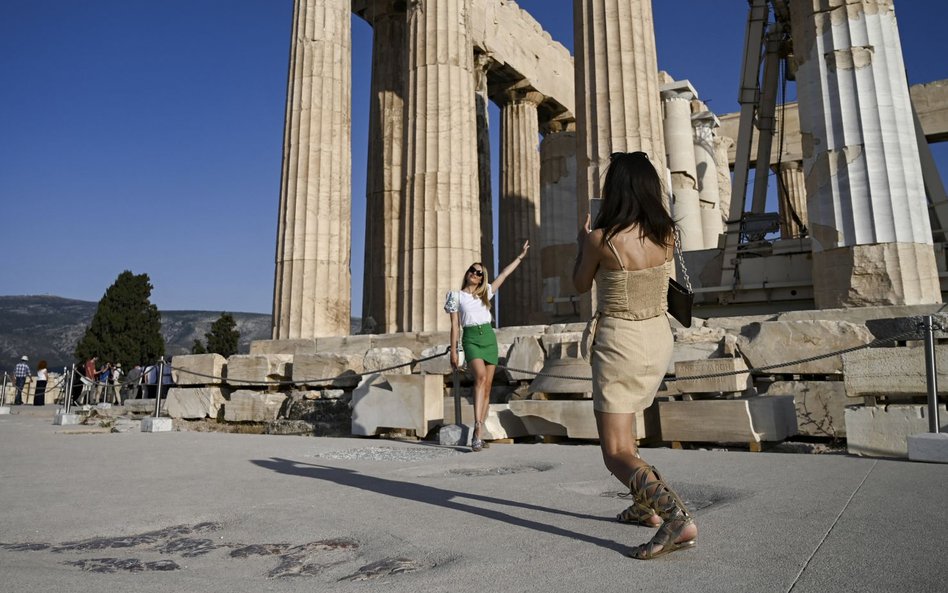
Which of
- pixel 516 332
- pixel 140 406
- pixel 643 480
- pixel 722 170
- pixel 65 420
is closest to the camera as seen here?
pixel 643 480

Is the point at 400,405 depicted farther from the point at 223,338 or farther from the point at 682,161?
the point at 223,338

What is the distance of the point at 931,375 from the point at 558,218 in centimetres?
1664

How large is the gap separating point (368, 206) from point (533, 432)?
12502mm

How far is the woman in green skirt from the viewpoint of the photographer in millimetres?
6488

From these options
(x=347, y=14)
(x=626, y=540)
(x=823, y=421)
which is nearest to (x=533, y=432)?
(x=823, y=421)

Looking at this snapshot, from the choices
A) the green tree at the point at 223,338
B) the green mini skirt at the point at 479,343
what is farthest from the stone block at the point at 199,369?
the green tree at the point at 223,338

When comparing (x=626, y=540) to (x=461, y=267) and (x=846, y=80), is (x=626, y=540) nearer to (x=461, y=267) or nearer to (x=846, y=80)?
(x=846, y=80)

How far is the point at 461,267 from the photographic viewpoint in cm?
A: 1307

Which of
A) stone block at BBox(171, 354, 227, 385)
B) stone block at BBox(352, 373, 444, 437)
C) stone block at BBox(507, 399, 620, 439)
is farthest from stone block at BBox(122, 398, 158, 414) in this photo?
stone block at BBox(507, 399, 620, 439)

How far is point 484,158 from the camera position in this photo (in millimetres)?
21062

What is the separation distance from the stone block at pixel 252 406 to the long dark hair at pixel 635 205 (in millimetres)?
8858

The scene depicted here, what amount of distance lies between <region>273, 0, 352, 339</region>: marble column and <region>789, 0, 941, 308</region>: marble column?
9.12m

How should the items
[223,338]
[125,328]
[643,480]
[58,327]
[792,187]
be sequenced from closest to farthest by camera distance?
[643,480] < [792,187] < [125,328] < [223,338] < [58,327]

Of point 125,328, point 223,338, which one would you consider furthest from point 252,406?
point 223,338
